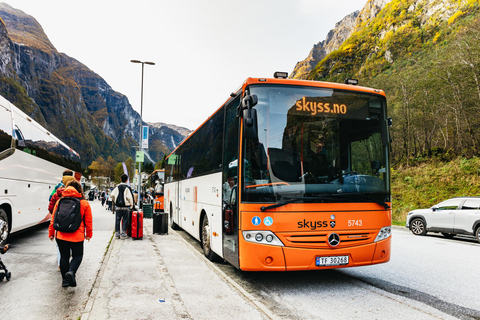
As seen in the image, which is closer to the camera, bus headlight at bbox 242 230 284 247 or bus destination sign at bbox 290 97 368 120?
bus headlight at bbox 242 230 284 247

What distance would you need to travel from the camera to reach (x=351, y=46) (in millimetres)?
100312

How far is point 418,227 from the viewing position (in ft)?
49.3

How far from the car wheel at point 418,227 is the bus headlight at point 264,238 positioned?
38.0 ft

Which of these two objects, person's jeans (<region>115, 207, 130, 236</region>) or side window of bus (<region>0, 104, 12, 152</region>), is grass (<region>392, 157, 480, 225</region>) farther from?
side window of bus (<region>0, 104, 12, 152</region>)

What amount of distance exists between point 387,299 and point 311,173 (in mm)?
→ 2061

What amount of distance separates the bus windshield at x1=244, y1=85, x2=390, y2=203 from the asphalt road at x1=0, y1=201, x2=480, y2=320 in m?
A: 1.42

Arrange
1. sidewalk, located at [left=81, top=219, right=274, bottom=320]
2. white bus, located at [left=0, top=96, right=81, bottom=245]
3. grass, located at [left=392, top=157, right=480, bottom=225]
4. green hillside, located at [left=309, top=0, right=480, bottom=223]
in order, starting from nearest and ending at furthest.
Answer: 1. sidewalk, located at [left=81, top=219, right=274, bottom=320]
2. white bus, located at [left=0, top=96, right=81, bottom=245]
3. grass, located at [left=392, top=157, right=480, bottom=225]
4. green hillside, located at [left=309, top=0, right=480, bottom=223]

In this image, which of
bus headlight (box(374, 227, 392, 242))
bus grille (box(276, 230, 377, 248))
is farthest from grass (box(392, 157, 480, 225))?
bus grille (box(276, 230, 377, 248))

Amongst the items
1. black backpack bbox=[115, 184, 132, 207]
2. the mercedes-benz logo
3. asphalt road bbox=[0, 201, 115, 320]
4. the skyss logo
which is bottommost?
asphalt road bbox=[0, 201, 115, 320]

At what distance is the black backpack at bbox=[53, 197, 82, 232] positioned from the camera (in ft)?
18.1

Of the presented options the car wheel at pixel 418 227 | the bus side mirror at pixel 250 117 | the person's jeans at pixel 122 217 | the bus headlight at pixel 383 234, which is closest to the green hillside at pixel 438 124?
the car wheel at pixel 418 227

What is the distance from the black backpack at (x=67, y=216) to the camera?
217 inches

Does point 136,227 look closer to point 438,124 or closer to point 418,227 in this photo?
point 418,227

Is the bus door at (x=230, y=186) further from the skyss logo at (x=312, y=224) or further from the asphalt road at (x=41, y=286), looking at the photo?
the asphalt road at (x=41, y=286)
